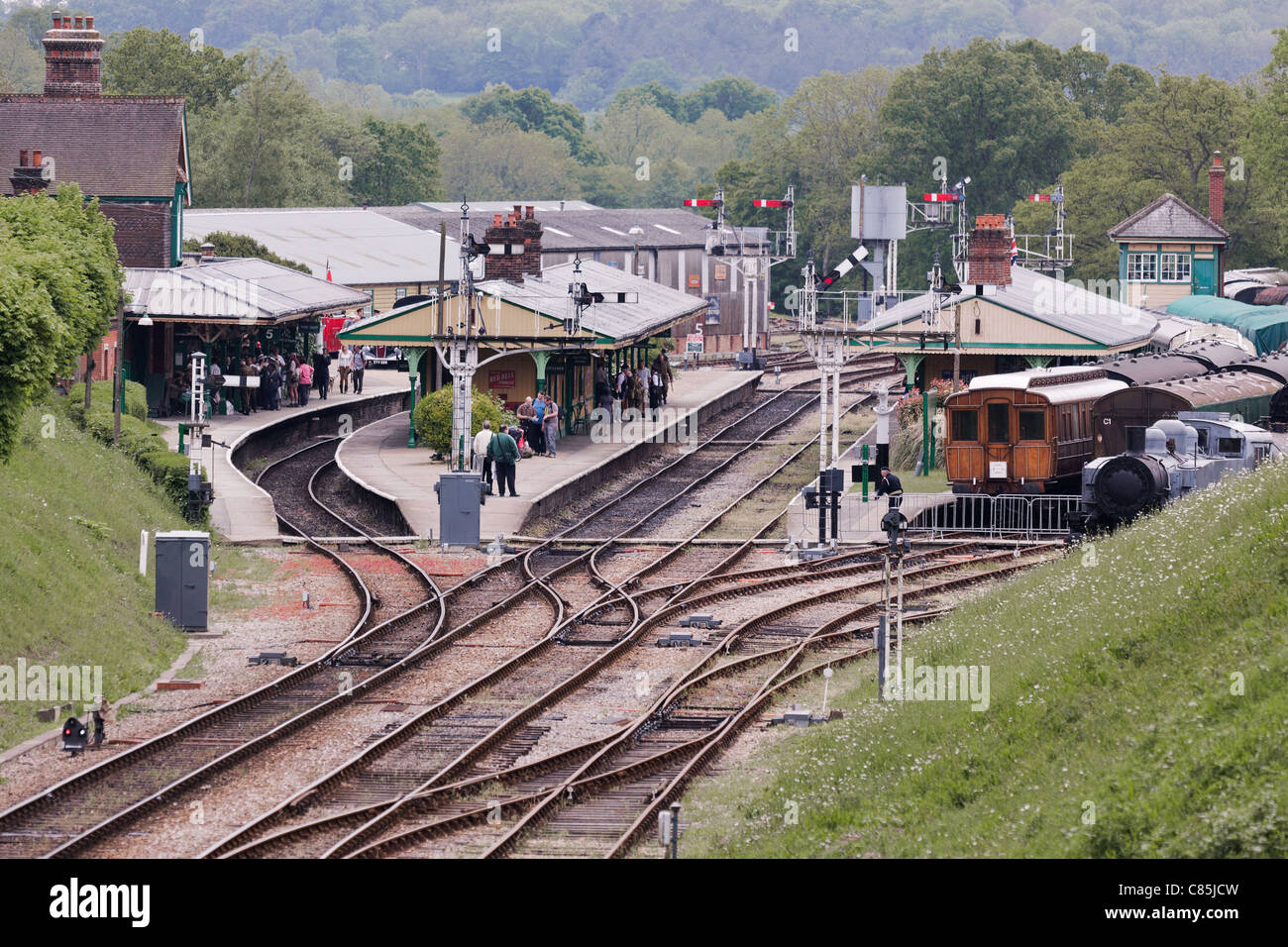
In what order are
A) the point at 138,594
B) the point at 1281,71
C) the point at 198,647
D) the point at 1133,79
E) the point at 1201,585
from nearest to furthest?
the point at 1201,585 < the point at 198,647 < the point at 138,594 < the point at 1281,71 < the point at 1133,79

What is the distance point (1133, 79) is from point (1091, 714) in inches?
3955

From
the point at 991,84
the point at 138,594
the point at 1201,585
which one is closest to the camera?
the point at 1201,585

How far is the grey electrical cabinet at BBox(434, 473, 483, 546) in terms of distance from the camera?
30.6 m

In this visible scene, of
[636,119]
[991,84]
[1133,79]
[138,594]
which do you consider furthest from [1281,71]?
[636,119]

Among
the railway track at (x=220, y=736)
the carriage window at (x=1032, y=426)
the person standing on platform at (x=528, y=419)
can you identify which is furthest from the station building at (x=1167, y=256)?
the railway track at (x=220, y=736)

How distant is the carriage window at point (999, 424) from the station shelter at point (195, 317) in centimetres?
1900

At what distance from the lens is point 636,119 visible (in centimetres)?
19950

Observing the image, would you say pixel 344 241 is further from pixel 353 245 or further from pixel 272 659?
pixel 272 659

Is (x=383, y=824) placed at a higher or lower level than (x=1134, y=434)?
lower

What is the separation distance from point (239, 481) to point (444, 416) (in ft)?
17.3

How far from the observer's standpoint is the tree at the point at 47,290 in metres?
20.4

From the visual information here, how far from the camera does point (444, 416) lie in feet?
133

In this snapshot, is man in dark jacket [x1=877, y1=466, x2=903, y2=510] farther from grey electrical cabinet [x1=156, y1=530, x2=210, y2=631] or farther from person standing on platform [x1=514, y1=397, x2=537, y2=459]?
grey electrical cabinet [x1=156, y1=530, x2=210, y2=631]
